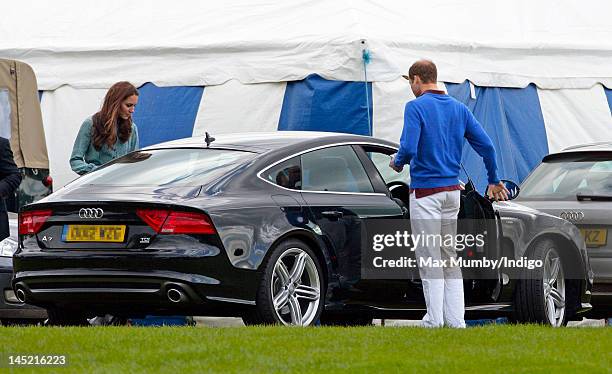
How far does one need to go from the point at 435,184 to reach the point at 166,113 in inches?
271

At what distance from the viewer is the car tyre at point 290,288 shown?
9.59 metres

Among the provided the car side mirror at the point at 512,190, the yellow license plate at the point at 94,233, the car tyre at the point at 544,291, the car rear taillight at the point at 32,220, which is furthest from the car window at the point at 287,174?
the car tyre at the point at 544,291

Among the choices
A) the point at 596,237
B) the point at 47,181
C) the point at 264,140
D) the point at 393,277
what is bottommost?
the point at 47,181

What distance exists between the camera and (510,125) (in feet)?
55.8

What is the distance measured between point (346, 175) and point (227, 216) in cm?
155

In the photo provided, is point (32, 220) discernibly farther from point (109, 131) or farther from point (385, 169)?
point (385, 169)

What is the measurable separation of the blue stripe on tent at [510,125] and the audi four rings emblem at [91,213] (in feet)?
24.3

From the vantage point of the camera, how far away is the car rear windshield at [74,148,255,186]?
32.5 feet

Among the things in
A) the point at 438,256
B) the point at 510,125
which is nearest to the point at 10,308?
the point at 438,256

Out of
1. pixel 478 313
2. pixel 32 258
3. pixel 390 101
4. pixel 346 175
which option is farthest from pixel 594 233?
pixel 32 258

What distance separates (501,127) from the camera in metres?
16.8

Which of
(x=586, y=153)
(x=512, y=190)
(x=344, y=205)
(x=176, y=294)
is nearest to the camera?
(x=176, y=294)

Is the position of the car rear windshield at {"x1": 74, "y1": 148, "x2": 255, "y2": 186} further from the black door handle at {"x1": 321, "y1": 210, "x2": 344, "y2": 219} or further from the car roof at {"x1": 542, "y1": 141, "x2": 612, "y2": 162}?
the car roof at {"x1": 542, "y1": 141, "x2": 612, "y2": 162}

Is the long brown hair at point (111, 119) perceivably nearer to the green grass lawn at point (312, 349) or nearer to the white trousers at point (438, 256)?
the white trousers at point (438, 256)
